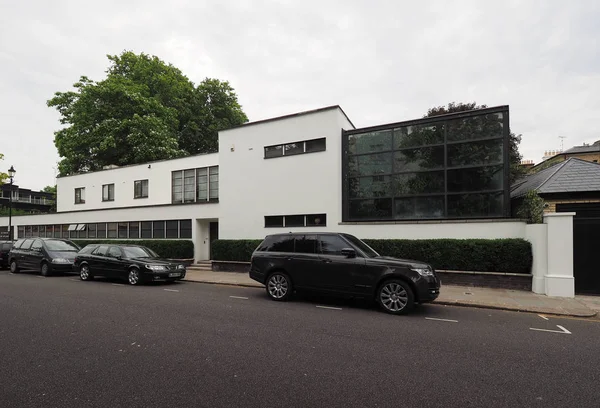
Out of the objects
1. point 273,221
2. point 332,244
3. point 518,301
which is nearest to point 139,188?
point 273,221

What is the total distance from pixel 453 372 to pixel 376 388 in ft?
3.90

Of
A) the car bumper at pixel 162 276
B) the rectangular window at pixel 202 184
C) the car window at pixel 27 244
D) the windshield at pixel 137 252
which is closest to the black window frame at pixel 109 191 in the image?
the car window at pixel 27 244

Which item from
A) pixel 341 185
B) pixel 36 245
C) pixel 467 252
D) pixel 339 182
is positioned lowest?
pixel 36 245

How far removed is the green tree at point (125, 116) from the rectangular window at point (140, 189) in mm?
5364

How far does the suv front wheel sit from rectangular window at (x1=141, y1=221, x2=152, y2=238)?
43.1 feet

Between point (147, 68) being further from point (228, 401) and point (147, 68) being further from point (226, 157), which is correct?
point (228, 401)

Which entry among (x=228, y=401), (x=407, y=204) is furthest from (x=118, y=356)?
(x=407, y=204)

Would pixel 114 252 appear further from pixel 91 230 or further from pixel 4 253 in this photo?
pixel 91 230

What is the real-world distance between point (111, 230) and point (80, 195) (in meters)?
5.68

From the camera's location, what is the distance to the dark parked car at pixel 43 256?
1440 cm

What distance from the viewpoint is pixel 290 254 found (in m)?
8.84

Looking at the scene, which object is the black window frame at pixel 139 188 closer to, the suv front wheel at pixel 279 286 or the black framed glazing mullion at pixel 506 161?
the suv front wheel at pixel 279 286

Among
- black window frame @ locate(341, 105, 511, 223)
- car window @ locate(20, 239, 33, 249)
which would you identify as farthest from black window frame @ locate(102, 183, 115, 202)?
black window frame @ locate(341, 105, 511, 223)

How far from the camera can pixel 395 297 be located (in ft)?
24.2
